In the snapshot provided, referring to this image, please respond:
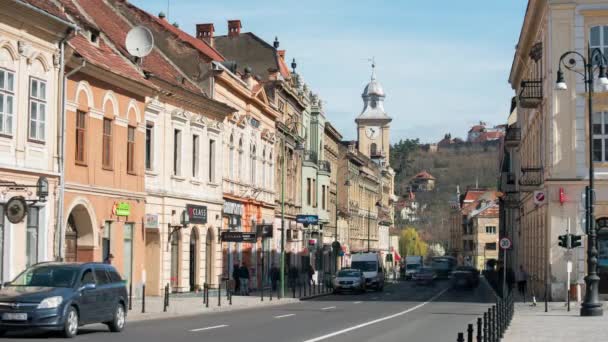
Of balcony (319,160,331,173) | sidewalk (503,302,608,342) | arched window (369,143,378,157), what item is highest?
arched window (369,143,378,157)

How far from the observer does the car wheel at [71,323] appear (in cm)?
2119

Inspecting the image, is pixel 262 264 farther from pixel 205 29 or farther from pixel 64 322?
pixel 64 322

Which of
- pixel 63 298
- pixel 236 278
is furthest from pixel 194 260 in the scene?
pixel 63 298

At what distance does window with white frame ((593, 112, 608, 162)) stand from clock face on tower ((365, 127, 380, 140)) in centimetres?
13070

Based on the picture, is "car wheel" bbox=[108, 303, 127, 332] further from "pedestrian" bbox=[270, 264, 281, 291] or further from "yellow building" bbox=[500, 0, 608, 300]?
"pedestrian" bbox=[270, 264, 281, 291]

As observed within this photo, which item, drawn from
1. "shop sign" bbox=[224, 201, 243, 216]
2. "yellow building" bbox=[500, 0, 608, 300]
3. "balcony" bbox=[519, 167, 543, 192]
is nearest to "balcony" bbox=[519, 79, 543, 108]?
"balcony" bbox=[519, 167, 543, 192]

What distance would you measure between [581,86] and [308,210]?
3460cm

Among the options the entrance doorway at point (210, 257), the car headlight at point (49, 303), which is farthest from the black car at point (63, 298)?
the entrance doorway at point (210, 257)

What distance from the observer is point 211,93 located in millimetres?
49281

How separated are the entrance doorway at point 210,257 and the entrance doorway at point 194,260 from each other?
170cm

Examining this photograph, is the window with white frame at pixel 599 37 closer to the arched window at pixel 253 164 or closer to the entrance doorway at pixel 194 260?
the entrance doorway at pixel 194 260

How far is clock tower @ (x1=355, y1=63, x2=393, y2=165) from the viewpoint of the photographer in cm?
17388

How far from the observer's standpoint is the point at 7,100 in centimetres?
2944

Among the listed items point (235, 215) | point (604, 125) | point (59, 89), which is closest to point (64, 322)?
point (59, 89)
